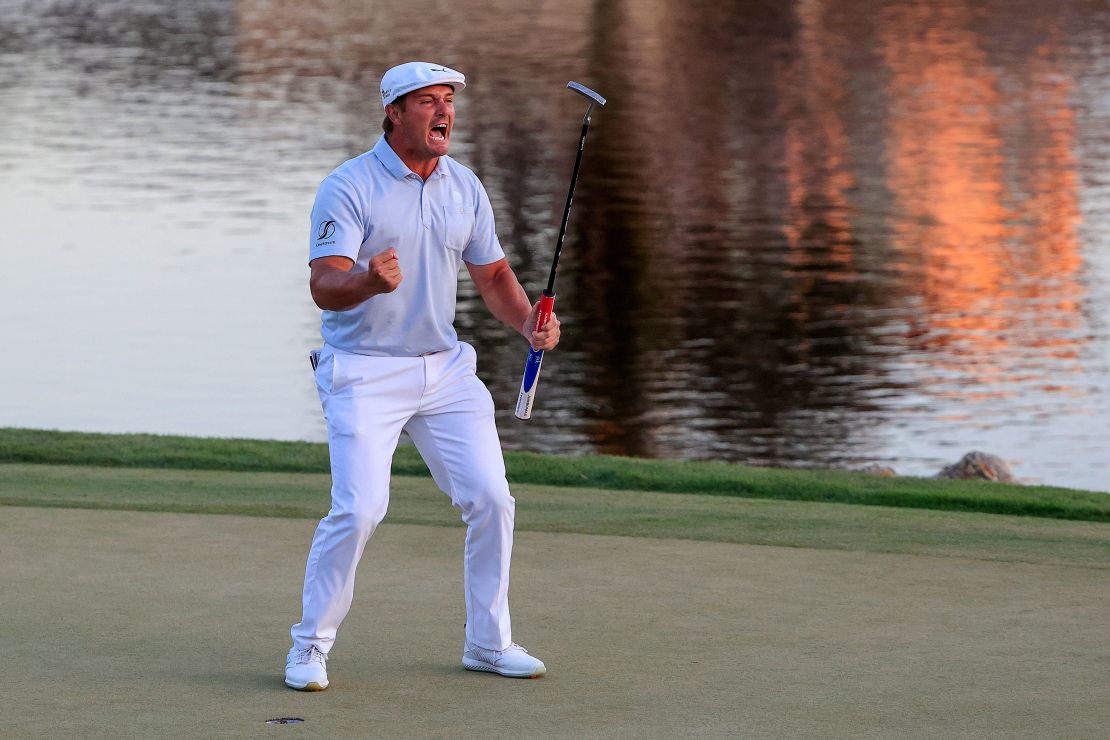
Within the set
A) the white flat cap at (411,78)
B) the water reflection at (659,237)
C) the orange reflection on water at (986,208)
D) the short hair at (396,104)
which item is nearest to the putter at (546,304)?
the white flat cap at (411,78)

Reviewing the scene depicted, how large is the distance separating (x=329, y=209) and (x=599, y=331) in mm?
10841

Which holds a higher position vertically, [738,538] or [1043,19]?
[1043,19]

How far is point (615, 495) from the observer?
26.9 ft

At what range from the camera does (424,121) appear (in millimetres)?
5223

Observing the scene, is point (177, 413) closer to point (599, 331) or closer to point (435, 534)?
point (599, 331)

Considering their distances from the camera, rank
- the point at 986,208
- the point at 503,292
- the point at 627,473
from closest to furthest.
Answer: the point at 503,292 → the point at 627,473 → the point at 986,208

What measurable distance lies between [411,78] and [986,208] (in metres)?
17.2

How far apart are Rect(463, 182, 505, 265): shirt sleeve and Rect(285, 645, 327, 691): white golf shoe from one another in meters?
1.20

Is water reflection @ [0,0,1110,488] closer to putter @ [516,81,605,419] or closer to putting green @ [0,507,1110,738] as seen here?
putting green @ [0,507,1110,738]

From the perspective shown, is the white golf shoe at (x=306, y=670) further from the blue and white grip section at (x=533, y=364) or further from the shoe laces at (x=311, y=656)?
the blue and white grip section at (x=533, y=364)

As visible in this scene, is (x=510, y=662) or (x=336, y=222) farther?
(x=510, y=662)

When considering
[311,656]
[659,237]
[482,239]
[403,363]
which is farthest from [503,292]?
[659,237]

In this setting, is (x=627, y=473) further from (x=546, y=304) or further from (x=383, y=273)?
(x=383, y=273)

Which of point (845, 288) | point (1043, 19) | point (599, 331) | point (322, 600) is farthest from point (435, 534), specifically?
point (1043, 19)
